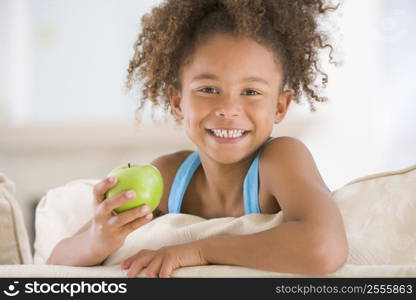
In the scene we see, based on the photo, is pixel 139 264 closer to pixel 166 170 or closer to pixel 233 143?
pixel 233 143

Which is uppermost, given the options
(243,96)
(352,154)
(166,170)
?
(243,96)

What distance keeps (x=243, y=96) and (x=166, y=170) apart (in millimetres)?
411

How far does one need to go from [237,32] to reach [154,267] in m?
0.64

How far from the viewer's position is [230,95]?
1418 millimetres

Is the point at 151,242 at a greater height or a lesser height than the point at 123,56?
lesser

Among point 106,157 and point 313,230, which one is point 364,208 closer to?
point 313,230

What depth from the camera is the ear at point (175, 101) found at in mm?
1672

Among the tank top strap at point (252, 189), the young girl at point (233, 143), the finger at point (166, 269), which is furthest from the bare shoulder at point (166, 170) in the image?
the finger at point (166, 269)

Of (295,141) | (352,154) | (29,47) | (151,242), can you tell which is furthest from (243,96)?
(29,47)

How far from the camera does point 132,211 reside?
1.17 metres

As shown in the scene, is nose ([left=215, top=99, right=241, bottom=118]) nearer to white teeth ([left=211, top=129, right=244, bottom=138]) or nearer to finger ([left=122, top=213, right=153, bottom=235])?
white teeth ([left=211, top=129, right=244, bottom=138])

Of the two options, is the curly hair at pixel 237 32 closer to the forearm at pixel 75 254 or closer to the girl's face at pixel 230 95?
the girl's face at pixel 230 95

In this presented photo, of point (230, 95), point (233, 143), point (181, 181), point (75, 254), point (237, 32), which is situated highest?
point (237, 32)

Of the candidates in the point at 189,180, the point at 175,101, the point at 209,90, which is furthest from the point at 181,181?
the point at 209,90
